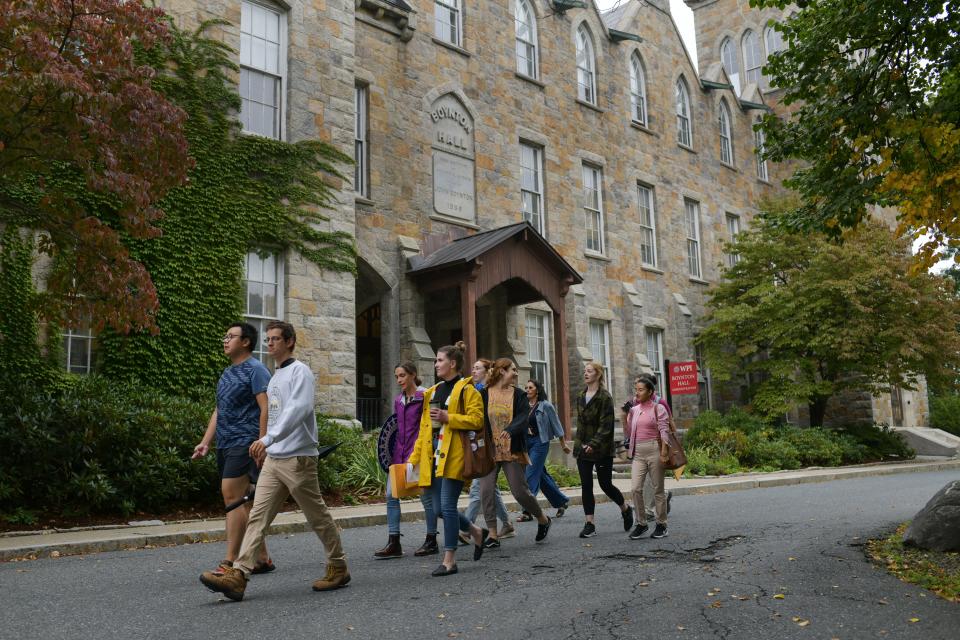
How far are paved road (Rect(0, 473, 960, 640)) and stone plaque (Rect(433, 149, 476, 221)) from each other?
10.5 meters

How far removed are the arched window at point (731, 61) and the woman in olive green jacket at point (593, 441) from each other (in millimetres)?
28340

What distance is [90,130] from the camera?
8.07 m

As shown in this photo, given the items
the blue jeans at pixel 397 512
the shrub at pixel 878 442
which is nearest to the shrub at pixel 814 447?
the shrub at pixel 878 442

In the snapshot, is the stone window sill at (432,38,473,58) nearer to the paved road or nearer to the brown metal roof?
the brown metal roof

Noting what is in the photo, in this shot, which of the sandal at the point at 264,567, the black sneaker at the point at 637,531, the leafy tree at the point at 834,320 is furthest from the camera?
the leafy tree at the point at 834,320

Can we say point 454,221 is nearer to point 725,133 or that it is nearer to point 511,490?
point 511,490

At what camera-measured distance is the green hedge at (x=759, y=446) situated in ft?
63.7

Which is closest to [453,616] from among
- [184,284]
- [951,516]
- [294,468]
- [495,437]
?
[294,468]

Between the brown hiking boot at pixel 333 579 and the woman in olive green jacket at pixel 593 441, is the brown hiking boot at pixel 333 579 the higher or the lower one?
the lower one

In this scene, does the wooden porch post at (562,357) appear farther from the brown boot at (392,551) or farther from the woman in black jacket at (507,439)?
the brown boot at (392,551)

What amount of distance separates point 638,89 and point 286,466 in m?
21.5

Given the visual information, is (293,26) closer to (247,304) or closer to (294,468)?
(247,304)

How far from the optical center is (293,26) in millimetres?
→ 14305

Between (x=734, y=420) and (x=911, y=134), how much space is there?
1654cm
